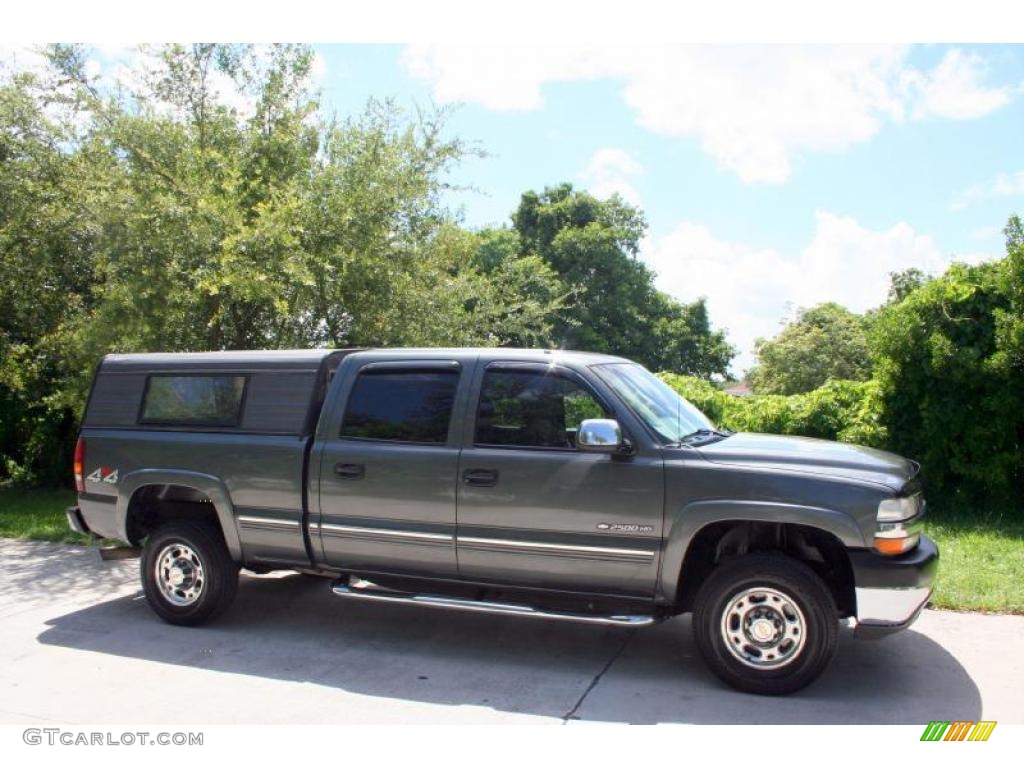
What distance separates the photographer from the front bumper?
15.4ft

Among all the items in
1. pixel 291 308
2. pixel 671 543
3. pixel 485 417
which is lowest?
pixel 671 543

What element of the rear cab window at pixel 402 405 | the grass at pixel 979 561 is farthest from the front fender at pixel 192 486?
the grass at pixel 979 561

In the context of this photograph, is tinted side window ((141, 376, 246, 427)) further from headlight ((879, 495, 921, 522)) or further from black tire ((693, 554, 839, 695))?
headlight ((879, 495, 921, 522))

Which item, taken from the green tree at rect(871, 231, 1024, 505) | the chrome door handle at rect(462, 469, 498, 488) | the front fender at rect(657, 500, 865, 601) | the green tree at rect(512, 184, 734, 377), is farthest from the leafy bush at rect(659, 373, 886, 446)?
the green tree at rect(512, 184, 734, 377)

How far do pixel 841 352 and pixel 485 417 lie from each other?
120 feet

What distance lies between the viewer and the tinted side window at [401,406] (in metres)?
5.71

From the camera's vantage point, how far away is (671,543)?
5.02 meters

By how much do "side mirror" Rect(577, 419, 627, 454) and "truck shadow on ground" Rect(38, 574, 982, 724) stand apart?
1381 mm

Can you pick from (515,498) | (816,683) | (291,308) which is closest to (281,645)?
(515,498)

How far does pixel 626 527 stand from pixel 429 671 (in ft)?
4.96

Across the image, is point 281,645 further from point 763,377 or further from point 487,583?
point 763,377

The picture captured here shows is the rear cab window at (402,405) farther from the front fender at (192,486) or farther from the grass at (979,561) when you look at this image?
the grass at (979,561)

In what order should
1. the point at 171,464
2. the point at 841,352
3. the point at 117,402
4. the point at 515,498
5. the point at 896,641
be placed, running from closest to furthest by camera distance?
the point at 515,498 < the point at 896,641 < the point at 171,464 < the point at 117,402 < the point at 841,352

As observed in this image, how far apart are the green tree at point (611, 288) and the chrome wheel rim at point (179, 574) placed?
24811 mm
